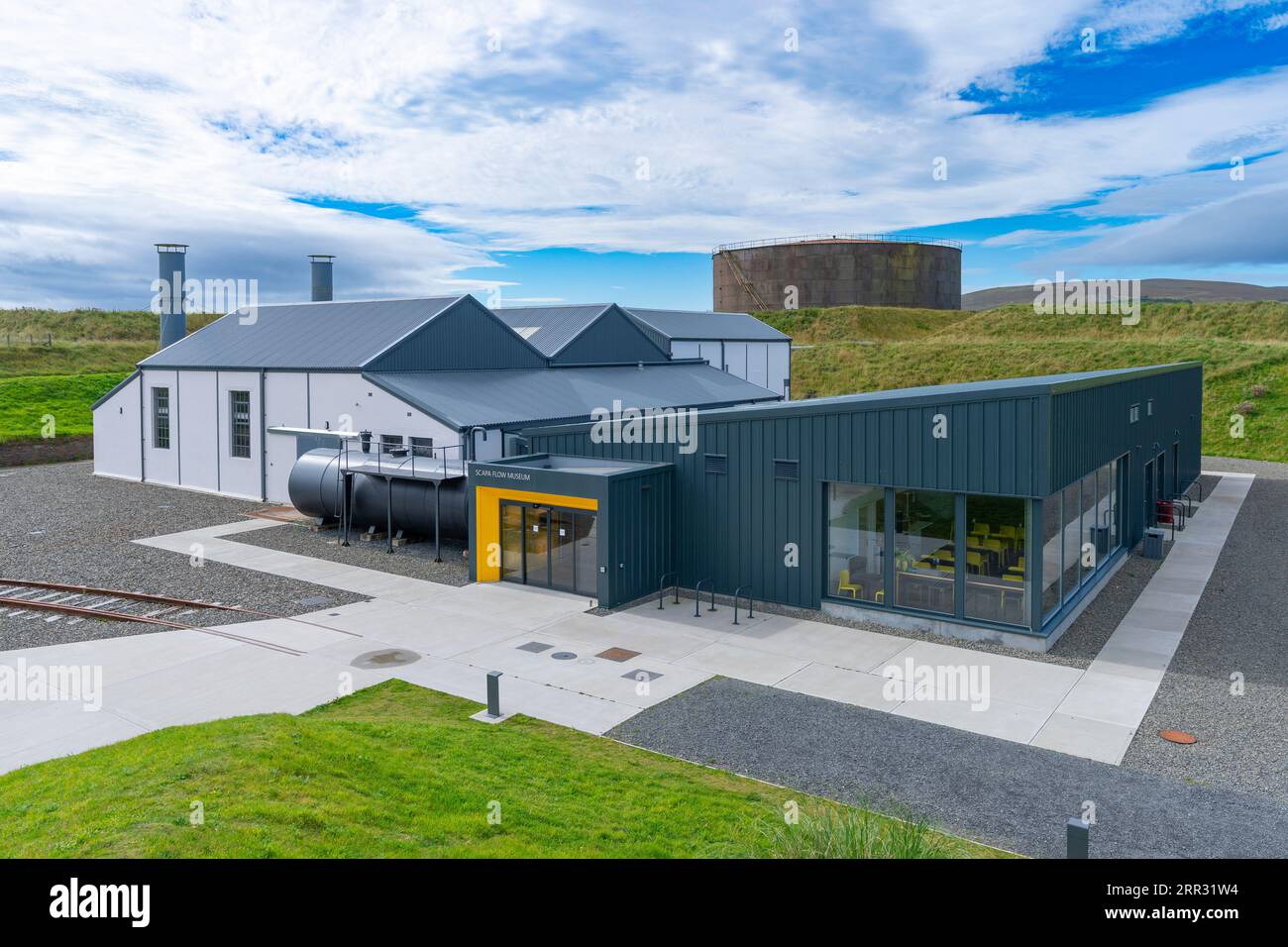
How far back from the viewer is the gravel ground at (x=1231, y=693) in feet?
41.1

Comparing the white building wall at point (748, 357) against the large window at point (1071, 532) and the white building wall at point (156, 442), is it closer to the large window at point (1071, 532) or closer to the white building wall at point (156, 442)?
the white building wall at point (156, 442)

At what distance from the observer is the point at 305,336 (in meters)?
36.0

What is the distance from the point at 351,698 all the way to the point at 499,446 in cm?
1507

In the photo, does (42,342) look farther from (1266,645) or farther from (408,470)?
(1266,645)

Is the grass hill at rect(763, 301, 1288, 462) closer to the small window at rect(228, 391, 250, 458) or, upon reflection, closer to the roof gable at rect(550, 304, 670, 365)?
the roof gable at rect(550, 304, 670, 365)

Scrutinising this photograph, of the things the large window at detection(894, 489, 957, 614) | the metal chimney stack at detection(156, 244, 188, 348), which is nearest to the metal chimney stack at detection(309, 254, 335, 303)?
the metal chimney stack at detection(156, 244, 188, 348)

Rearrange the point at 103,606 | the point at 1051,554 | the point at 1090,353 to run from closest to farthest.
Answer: the point at 1051,554, the point at 103,606, the point at 1090,353

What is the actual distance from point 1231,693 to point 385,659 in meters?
14.1

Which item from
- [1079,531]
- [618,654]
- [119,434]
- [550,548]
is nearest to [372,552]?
[550,548]

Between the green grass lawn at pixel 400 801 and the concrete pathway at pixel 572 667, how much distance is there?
2035 millimetres

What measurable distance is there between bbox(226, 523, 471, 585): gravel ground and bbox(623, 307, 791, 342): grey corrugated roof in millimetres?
25462

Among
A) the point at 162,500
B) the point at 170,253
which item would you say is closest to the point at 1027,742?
the point at 162,500

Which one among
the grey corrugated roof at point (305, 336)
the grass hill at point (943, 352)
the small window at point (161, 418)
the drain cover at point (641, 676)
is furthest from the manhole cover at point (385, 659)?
the grass hill at point (943, 352)

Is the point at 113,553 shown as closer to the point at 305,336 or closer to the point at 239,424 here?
the point at 239,424
